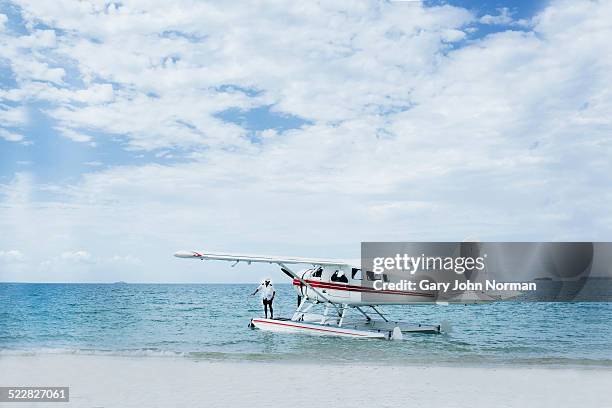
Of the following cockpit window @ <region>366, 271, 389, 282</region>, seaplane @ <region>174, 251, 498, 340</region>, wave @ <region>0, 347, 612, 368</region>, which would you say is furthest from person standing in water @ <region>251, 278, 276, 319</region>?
wave @ <region>0, 347, 612, 368</region>

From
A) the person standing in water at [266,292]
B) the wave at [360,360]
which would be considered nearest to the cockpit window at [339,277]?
the person standing in water at [266,292]

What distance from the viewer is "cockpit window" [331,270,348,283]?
20156 millimetres

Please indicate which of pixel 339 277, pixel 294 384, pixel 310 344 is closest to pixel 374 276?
pixel 339 277

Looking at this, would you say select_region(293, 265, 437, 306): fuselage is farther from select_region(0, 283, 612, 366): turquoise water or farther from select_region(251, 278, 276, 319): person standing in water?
select_region(251, 278, 276, 319): person standing in water

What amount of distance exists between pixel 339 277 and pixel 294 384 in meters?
10.4

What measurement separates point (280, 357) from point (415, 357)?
3792 millimetres

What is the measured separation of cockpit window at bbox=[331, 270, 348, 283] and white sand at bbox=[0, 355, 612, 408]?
25.4 ft

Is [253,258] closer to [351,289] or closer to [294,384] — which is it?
[351,289]

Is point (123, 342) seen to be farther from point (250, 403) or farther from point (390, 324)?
point (250, 403)

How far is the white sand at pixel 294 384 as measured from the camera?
8516 mm

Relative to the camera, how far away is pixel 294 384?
9914 millimetres

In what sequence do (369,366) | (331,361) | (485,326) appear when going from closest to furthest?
(369,366)
(331,361)
(485,326)

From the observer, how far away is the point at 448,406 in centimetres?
829

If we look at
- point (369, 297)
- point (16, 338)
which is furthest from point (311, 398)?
point (16, 338)
